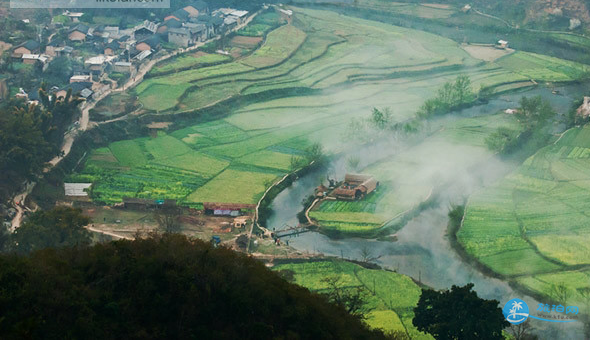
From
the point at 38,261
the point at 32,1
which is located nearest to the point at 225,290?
the point at 38,261

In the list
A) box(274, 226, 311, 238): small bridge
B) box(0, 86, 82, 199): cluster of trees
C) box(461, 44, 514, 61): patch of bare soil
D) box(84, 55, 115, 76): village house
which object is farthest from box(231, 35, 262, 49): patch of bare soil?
box(274, 226, 311, 238): small bridge

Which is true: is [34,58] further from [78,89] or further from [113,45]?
[78,89]

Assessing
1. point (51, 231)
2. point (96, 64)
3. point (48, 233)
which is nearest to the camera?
point (48, 233)

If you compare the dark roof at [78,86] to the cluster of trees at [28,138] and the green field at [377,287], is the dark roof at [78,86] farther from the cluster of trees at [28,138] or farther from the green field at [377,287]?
the green field at [377,287]

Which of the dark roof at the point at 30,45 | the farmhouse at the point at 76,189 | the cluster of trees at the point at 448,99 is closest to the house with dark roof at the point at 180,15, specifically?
the dark roof at the point at 30,45

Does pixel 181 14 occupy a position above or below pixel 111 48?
above

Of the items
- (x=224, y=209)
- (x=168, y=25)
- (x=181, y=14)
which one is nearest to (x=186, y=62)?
(x=168, y=25)
